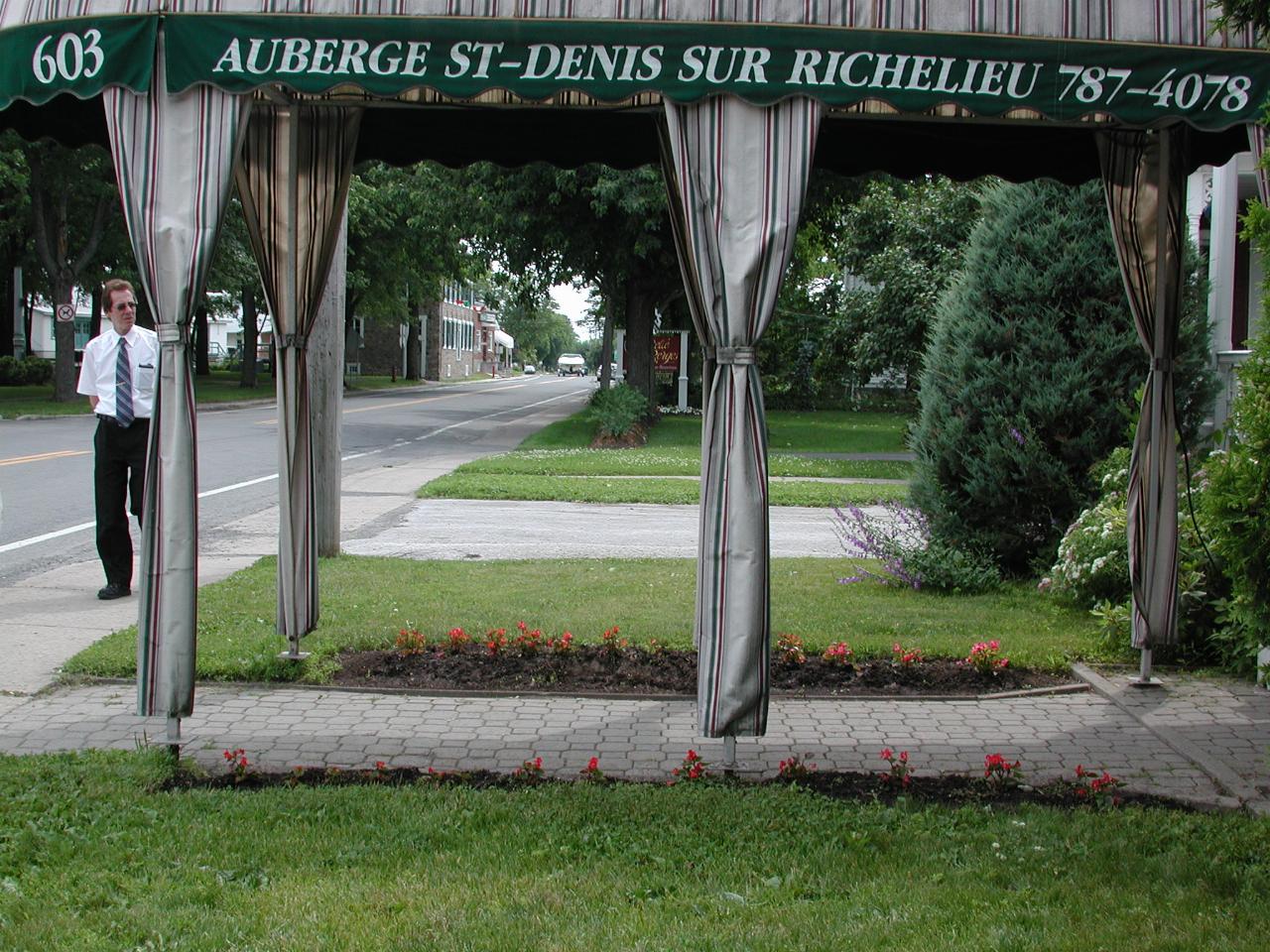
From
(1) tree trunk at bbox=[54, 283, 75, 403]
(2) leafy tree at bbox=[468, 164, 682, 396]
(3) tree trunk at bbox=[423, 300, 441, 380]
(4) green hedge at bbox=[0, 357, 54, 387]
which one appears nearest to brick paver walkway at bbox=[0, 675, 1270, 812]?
(2) leafy tree at bbox=[468, 164, 682, 396]

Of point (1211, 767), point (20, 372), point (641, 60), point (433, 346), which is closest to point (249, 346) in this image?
point (20, 372)

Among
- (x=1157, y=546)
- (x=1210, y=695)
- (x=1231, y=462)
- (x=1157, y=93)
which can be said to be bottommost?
(x=1210, y=695)

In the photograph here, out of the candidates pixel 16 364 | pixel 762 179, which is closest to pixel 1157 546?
pixel 762 179

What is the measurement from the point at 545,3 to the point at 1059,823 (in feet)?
12.6

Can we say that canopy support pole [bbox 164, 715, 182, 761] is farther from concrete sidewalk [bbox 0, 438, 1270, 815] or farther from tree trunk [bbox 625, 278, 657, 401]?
tree trunk [bbox 625, 278, 657, 401]

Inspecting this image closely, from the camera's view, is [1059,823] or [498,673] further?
[498,673]

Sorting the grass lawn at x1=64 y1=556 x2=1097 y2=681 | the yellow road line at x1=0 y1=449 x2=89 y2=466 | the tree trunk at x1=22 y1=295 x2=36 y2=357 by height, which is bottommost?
the grass lawn at x1=64 y1=556 x2=1097 y2=681

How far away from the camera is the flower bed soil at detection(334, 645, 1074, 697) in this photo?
6.91 metres

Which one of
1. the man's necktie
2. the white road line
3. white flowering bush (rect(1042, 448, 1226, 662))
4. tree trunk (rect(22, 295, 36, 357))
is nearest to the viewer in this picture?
white flowering bush (rect(1042, 448, 1226, 662))

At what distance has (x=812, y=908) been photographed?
3885mm

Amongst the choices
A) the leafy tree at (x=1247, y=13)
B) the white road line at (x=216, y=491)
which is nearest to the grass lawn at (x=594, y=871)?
the leafy tree at (x=1247, y=13)

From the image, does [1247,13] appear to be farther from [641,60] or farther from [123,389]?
[123,389]

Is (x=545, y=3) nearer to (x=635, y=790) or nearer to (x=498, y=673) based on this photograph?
(x=635, y=790)

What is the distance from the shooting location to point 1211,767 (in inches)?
218
